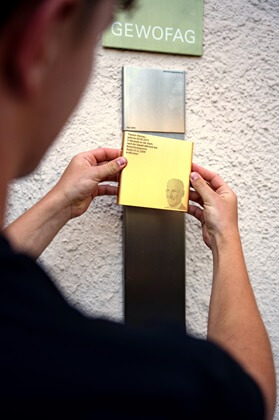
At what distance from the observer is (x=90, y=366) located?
370 millimetres

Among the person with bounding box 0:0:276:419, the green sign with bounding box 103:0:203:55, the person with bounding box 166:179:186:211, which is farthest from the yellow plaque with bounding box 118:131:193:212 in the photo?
the person with bounding box 0:0:276:419

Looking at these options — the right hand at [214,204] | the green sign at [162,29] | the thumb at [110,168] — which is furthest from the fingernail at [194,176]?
the green sign at [162,29]

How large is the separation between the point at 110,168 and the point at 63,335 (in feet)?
1.97

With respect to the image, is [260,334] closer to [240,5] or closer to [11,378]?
[11,378]

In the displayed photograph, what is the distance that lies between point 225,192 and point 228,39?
1.14 feet

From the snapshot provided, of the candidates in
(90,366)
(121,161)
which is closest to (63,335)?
(90,366)

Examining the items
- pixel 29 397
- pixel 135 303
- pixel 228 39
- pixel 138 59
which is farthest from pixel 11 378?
pixel 228 39

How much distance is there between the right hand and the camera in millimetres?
968

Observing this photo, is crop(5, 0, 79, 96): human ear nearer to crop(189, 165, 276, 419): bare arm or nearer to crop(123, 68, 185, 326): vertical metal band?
crop(189, 165, 276, 419): bare arm

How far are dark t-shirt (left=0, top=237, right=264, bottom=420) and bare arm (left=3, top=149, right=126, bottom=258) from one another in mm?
529

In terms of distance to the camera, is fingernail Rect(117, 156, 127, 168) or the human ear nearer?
the human ear

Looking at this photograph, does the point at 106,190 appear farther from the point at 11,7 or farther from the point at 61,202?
the point at 11,7

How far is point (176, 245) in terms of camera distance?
3.46ft

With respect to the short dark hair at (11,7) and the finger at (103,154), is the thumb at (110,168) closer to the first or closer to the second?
the finger at (103,154)
